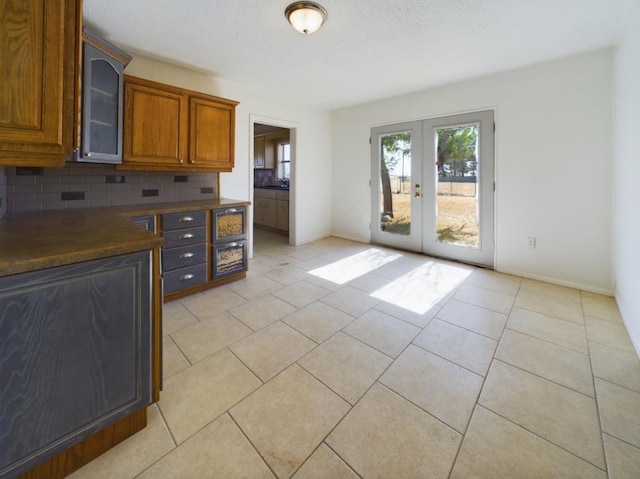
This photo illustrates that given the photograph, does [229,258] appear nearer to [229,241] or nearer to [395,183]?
[229,241]

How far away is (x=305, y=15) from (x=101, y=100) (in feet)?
5.73

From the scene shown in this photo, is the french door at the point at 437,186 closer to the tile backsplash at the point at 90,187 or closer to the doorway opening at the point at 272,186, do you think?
the doorway opening at the point at 272,186

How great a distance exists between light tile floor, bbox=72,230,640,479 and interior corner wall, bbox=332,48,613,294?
57 centimetres

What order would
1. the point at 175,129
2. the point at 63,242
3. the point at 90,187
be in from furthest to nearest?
the point at 175,129
the point at 90,187
the point at 63,242

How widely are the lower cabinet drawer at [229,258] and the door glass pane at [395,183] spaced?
251 centimetres

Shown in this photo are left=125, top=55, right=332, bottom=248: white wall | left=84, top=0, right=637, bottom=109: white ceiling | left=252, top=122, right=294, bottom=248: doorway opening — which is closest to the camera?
left=84, top=0, right=637, bottom=109: white ceiling

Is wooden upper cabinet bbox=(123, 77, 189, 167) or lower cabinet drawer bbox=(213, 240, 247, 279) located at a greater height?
wooden upper cabinet bbox=(123, 77, 189, 167)

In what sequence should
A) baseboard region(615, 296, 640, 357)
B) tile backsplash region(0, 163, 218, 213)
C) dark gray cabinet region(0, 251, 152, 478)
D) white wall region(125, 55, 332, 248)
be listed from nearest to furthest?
dark gray cabinet region(0, 251, 152, 478) → baseboard region(615, 296, 640, 357) → tile backsplash region(0, 163, 218, 213) → white wall region(125, 55, 332, 248)

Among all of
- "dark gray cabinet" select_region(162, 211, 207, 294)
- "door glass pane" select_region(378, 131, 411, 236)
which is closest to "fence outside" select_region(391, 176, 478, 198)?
"door glass pane" select_region(378, 131, 411, 236)

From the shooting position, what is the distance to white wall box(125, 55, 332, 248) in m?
3.23

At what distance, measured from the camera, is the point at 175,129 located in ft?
9.36

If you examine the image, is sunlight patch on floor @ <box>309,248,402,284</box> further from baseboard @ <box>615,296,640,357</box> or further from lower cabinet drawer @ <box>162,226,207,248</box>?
baseboard @ <box>615,296,640,357</box>

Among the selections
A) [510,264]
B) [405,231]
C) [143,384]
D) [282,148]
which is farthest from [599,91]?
[282,148]

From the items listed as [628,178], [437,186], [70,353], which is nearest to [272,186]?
[437,186]
